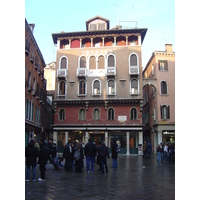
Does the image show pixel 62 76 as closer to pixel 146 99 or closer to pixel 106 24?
pixel 106 24

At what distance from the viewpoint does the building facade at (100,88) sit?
31172mm

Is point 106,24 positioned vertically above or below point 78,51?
above

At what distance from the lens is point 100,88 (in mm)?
31766

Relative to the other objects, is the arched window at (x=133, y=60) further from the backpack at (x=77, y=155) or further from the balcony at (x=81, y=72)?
the backpack at (x=77, y=155)

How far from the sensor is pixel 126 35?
32531mm

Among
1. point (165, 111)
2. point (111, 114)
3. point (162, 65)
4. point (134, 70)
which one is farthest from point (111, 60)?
point (165, 111)

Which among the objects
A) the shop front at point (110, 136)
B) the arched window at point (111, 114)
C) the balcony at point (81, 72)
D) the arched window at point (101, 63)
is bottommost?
the shop front at point (110, 136)

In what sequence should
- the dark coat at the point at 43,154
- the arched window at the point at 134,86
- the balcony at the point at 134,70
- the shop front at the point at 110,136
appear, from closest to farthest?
the dark coat at the point at 43,154 → the shop front at the point at 110,136 → the balcony at the point at 134,70 → the arched window at the point at 134,86

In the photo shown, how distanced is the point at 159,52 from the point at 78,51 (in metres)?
11.5

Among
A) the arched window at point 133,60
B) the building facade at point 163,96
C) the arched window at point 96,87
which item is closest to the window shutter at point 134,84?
the building facade at point 163,96

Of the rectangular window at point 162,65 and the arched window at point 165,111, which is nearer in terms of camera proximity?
the arched window at point 165,111
